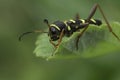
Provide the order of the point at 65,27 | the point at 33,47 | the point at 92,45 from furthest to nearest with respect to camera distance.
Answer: the point at 33,47 → the point at 65,27 → the point at 92,45

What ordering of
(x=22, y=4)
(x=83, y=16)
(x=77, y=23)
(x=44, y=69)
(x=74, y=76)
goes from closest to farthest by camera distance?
(x=77, y=23), (x=74, y=76), (x=83, y=16), (x=44, y=69), (x=22, y=4)

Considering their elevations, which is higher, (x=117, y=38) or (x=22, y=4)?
(x=117, y=38)

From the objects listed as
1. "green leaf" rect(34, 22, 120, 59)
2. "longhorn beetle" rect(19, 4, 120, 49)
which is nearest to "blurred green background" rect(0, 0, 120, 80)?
"longhorn beetle" rect(19, 4, 120, 49)

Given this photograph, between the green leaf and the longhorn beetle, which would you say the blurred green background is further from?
the green leaf

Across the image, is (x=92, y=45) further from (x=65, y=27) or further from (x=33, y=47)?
(x=33, y=47)

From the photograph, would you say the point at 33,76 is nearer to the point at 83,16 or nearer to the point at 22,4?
the point at 83,16

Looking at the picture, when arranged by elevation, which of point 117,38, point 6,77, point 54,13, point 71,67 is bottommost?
point 6,77

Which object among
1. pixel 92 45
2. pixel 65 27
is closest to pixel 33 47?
pixel 65 27

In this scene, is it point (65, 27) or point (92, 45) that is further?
point (65, 27)

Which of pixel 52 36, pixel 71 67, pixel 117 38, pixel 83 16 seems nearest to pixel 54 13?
pixel 83 16
